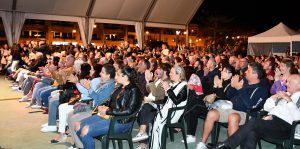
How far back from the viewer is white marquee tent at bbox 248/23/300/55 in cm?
1502

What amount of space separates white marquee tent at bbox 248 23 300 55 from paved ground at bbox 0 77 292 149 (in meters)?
10.2

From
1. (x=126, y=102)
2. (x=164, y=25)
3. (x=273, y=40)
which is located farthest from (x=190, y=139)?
(x=164, y=25)

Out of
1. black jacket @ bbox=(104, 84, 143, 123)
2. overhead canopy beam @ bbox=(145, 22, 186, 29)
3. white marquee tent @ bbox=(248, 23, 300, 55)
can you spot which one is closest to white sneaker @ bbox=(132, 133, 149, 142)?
black jacket @ bbox=(104, 84, 143, 123)

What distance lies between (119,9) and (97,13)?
1276mm

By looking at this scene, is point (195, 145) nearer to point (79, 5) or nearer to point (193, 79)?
point (193, 79)

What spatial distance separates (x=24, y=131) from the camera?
5637 millimetres

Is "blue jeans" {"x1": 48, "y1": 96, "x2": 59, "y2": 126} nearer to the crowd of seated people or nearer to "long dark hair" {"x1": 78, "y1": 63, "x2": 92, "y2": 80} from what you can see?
the crowd of seated people

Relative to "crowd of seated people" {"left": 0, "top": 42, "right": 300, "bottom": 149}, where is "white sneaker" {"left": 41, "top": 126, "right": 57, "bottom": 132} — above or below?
below

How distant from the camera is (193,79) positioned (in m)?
5.50

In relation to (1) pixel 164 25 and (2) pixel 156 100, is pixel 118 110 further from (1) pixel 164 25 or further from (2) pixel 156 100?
(1) pixel 164 25

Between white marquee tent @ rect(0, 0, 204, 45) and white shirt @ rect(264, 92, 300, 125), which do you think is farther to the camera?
white marquee tent @ rect(0, 0, 204, 45)

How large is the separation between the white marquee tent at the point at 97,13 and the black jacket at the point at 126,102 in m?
12.6

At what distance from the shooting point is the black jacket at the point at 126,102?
3.87 meters

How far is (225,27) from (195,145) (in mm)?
36637
